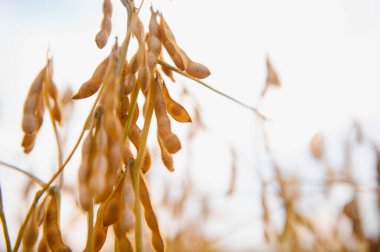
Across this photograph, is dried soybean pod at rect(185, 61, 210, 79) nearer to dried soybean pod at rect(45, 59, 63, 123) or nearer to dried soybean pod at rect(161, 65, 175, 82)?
dried soybean pod at rect(161, 65, 175, 82)

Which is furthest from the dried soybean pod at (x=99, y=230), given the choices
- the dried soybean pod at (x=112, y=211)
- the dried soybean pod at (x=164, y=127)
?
the dried soybean pod at (x=164, y=127)

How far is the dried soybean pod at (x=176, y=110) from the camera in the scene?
84cm

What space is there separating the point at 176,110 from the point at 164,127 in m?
0.06

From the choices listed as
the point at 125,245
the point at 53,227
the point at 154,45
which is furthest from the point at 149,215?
the point at 154,45

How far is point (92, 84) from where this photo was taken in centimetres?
81

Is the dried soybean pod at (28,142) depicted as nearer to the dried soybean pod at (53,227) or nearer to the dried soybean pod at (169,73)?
the dried soybean pod at (53,227)

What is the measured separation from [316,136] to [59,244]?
1.44 meters

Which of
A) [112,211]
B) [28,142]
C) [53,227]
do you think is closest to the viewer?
[112,211]

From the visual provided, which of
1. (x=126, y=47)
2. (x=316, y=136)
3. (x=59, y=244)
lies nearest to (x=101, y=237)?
(x=59, y=244)

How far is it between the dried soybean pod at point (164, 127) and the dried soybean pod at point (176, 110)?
4 centimetres

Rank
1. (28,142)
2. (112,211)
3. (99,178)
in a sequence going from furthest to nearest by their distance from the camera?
(28,142)
(112,211)
(99,178)

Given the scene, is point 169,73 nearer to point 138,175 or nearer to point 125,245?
point 138,175

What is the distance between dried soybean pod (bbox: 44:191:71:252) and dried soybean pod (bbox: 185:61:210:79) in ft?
1.17

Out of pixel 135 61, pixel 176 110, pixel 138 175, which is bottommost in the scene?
pixel 138 175
